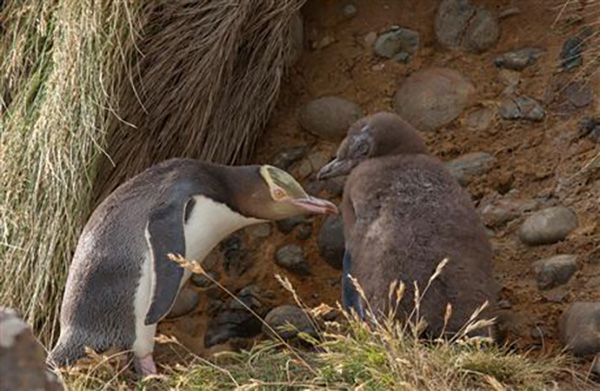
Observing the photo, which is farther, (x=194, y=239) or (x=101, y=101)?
(x=101, y=101)

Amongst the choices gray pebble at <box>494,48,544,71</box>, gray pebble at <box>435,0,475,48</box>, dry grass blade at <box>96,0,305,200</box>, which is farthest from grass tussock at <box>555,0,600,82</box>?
dry grass blade at <box>96,0,305,200</box>

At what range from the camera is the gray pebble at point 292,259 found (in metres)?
3.48

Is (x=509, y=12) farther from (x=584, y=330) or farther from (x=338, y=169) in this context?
(x=584, y=330)

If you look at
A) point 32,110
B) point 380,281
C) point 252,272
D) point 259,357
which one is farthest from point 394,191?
point 32,110

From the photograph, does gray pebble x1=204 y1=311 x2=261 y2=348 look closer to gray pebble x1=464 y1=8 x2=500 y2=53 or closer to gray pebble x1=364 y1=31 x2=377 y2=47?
gray pebble x1=364 y1=31 x2=377 y2=47

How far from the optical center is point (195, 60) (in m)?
3.39

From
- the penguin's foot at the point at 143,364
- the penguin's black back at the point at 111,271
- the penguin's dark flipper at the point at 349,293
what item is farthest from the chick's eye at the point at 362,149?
Answer: the penguin's foot at the point at 143,364

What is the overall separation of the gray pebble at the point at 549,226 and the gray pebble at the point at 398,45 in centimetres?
71

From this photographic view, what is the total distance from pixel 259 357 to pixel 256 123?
1.01 metres

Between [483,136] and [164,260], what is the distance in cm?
118

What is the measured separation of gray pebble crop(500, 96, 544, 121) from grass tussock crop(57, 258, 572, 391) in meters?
0.92

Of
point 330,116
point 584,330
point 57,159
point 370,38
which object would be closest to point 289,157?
point 330,116

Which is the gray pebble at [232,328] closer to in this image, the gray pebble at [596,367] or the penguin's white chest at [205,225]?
the penguin's white chest at [205,225]

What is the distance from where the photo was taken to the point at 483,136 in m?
3.47
